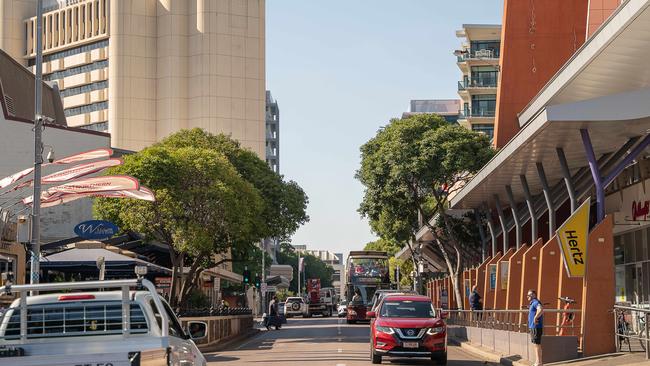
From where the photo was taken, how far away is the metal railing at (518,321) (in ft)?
87.3

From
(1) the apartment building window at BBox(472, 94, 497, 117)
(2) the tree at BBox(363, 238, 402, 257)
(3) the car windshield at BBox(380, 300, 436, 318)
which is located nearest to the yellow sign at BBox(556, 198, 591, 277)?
(3) the car windshield at BBox(380, 300, 436, 318)

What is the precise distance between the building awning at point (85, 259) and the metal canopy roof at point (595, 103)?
40.5 ft

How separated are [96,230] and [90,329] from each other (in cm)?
1820

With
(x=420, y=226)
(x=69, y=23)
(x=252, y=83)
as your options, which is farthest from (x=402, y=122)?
(x=69, y=23)

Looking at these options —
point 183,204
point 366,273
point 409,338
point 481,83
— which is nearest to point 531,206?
point 409,338

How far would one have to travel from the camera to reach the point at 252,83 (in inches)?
5022

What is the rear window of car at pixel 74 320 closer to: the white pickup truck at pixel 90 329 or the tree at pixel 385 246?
the white pickup truck at pixel 90 329

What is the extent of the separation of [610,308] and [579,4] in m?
34.4

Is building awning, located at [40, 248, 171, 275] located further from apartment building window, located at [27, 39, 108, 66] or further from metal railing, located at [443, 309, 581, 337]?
apartment building window, located at [27, 39, 108, 66]

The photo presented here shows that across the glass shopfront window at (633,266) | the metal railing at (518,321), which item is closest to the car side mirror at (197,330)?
the metal railing at (518,321)

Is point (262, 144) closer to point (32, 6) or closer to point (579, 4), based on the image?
point (32, 6)

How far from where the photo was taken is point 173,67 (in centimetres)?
12669

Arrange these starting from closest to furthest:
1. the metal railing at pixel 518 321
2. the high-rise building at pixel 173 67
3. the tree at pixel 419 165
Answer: the metal railing at pixel 518 321
the tree at pixel 419 165
the high-rise building at pixel 173 67

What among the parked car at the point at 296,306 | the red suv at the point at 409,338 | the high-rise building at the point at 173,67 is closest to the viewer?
the red suv at the point at 409,338
